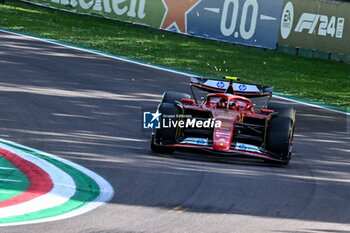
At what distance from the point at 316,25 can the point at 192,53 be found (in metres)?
4.40

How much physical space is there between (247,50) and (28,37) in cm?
703

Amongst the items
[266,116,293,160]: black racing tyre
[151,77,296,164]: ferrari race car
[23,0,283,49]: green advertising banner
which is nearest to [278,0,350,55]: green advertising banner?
[23,0,283,49]: green advertising banner

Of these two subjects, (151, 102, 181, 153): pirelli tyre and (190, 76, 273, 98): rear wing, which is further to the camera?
(190, 76, 273, 98): rear wing

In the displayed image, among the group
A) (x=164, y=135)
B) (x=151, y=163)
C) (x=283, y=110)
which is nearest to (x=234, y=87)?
(x=283, y=110)

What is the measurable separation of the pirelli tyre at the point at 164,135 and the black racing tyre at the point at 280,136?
1.40 m

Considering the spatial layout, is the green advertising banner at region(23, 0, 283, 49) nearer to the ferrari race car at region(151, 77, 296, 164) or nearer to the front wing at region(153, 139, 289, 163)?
the ferrari race car at region(151, 77, 296, 164)

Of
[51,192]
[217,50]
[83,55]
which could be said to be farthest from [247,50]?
[51,192]

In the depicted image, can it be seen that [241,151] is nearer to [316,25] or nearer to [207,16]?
[316,25]

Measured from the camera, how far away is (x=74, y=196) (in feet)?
24.5

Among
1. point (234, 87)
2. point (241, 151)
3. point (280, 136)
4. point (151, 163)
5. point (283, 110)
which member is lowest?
point (151, 163)

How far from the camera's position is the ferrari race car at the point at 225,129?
10.1 metres

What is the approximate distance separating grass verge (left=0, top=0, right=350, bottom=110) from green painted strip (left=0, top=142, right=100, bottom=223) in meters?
9.75

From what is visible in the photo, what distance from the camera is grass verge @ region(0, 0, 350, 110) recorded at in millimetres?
19266

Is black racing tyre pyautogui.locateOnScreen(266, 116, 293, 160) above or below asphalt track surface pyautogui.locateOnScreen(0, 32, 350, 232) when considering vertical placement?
above
